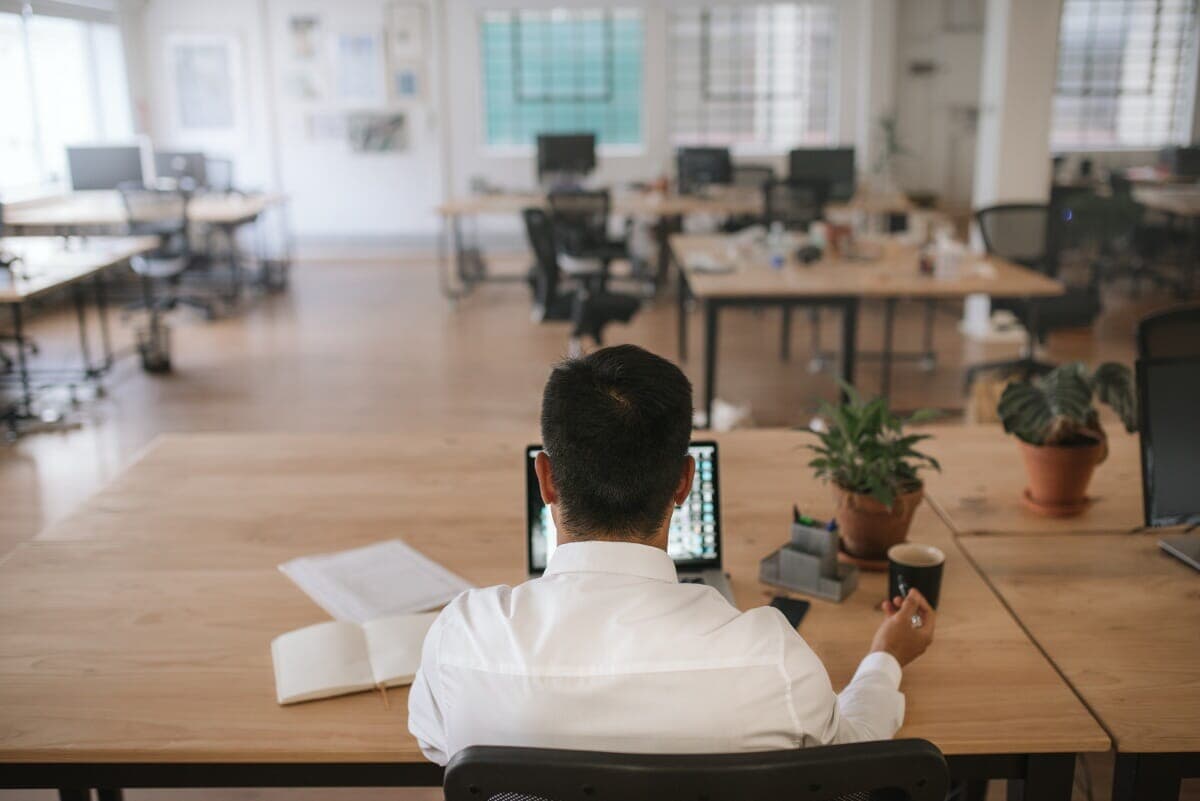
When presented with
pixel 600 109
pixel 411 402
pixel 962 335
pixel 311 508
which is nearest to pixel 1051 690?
pixel 311 508

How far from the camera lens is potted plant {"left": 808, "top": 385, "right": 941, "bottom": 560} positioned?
1.93 metres

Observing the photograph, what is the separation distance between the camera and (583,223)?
24.5ft

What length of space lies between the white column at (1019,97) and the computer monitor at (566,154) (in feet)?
10.9

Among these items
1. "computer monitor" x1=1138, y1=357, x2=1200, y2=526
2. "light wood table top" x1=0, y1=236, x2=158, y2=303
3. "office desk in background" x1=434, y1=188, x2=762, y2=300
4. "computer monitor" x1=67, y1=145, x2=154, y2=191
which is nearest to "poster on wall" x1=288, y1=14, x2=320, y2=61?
"computer monitor" x1=67, y1=145, x2=154, y2=191

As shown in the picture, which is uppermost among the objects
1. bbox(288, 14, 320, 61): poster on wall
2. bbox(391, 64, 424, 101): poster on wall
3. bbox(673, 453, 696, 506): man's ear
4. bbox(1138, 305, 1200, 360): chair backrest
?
bbox(288, 14, 320, 61): poster on wall

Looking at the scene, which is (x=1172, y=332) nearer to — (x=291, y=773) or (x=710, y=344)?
(x=291, y=773)

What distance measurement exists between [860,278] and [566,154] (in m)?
4.60

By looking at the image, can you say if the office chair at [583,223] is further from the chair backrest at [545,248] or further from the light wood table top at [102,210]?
the light wood table top at [102,210]

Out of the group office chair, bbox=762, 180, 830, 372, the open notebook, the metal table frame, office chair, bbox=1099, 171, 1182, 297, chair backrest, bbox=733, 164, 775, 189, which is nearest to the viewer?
the metal table frame

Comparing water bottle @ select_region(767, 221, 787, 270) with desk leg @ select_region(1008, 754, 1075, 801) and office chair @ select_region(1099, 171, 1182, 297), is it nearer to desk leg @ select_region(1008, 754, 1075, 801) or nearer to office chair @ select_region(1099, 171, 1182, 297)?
office chair @ select_region(1099, 171, 1182, 297)

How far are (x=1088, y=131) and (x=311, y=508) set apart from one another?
11.5m

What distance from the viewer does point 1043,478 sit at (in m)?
2.18

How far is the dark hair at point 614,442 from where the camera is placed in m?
1.21

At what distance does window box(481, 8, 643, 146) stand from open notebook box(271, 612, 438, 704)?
9.89 m
